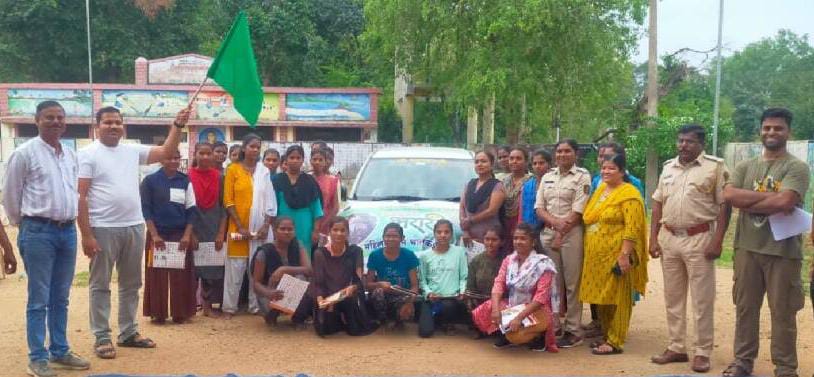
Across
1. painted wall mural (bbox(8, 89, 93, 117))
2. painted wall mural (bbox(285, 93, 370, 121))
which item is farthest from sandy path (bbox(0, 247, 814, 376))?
painted wall mural (bbox(8, 89, 93, 117))

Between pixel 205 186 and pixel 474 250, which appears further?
→ pixel 205 186

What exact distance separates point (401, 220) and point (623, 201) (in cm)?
229

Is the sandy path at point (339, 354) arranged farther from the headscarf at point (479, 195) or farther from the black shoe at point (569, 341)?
the headscarf at point (479, 195)

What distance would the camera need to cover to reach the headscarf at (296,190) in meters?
7.53

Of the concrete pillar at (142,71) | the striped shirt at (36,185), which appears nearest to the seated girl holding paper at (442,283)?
the striped shirt at (36,185)

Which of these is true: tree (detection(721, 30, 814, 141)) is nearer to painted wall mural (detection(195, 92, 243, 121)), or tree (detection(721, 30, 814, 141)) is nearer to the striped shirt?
painted wall mural (detection(195, 92, 243, 121))

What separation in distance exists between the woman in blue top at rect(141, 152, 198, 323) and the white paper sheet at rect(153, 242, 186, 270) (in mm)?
40

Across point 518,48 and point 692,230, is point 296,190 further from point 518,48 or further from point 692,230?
point 518,48

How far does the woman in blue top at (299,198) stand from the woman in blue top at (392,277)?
34.4 inches

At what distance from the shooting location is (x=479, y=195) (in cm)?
718

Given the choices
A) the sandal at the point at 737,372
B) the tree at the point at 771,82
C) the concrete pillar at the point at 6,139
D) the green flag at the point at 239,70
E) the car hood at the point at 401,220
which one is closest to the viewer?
the sandal at the point at 737,372


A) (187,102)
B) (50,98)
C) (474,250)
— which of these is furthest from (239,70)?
(50,98)

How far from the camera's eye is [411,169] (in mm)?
8695

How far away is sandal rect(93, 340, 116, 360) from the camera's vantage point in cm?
591
